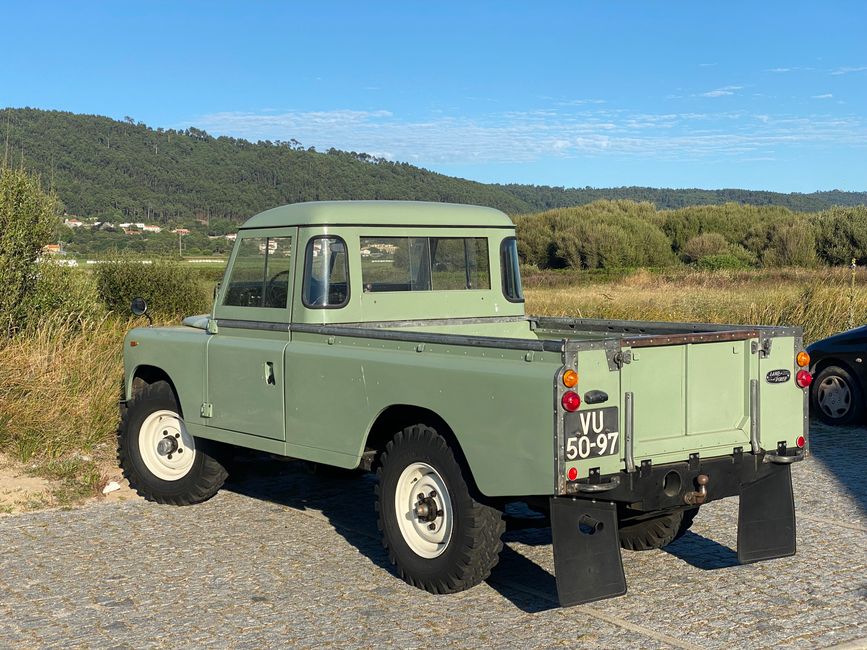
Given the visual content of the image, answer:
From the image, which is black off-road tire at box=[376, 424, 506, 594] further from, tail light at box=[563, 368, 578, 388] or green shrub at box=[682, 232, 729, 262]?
green shrub at box=[682, 232, 729, 262]

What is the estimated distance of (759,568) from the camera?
606 cm

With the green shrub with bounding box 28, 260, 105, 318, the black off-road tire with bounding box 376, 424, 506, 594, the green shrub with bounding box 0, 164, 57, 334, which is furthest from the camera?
the green shrub with bounding box 28, 260, 105, 318

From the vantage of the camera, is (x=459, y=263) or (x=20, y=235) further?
(x=20, y=235)

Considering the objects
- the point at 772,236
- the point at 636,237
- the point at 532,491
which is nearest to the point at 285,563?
the point at 532,491

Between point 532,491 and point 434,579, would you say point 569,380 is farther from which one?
point 434,579

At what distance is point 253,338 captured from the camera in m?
6.83

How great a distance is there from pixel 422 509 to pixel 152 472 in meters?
3.05

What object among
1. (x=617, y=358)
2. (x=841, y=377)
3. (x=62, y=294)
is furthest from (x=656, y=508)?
(x=62, y=294)

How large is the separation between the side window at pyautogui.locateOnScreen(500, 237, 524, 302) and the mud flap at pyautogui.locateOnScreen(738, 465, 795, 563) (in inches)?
94.0

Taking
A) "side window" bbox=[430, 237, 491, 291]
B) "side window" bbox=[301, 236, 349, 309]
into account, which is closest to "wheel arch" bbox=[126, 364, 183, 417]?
"side window" bbox=[301, 236, 349, 309]

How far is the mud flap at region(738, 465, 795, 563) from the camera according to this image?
19.0ft

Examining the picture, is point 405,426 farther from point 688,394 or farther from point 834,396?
point 834,396

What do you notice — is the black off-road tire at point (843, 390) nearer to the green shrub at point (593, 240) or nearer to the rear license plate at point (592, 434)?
the rear license plate at point (592, 434)

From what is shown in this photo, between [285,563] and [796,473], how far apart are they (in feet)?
16.2
